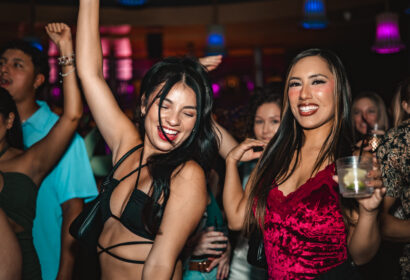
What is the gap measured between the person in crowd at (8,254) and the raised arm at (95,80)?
0.50 metres

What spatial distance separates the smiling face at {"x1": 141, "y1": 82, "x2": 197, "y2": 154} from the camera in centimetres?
159

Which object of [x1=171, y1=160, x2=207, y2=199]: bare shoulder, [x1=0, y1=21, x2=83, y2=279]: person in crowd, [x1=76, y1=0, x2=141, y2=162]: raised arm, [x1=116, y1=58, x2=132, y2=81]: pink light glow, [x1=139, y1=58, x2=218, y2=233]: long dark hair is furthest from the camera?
[x1=116, y1=58, x2=132, y2=81]: pink light glow

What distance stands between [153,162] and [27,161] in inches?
28.7

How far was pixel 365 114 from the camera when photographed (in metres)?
4.09

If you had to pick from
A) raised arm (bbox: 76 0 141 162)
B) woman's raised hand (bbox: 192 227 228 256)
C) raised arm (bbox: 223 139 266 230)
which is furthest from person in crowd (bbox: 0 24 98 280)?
raised arm (bbox: 223 139 266 230)

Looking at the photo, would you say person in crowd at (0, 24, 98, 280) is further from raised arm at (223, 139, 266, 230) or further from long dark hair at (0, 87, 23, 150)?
raised arm at (223, 139, 266, 230)

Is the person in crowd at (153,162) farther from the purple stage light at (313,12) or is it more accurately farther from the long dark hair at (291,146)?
the purple stage light at (313,12)

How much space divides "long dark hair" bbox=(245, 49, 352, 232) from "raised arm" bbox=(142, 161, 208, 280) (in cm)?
44

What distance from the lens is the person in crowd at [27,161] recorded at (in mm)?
1840

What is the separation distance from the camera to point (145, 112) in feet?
5.51

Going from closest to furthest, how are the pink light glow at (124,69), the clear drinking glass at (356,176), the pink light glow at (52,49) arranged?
the clear drinking glass at (356,176) → the pink light glow at (52,49) → the pink light glow at (124,69)

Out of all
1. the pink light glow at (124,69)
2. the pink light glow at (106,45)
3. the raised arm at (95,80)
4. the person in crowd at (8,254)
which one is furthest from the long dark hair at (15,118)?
the pink light glow at (124,69)

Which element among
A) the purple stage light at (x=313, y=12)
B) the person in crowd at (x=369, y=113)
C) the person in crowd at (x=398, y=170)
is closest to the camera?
the person in crowd at (x=398, y=170)

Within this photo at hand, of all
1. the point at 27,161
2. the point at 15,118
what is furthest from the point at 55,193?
the point at 15,118
